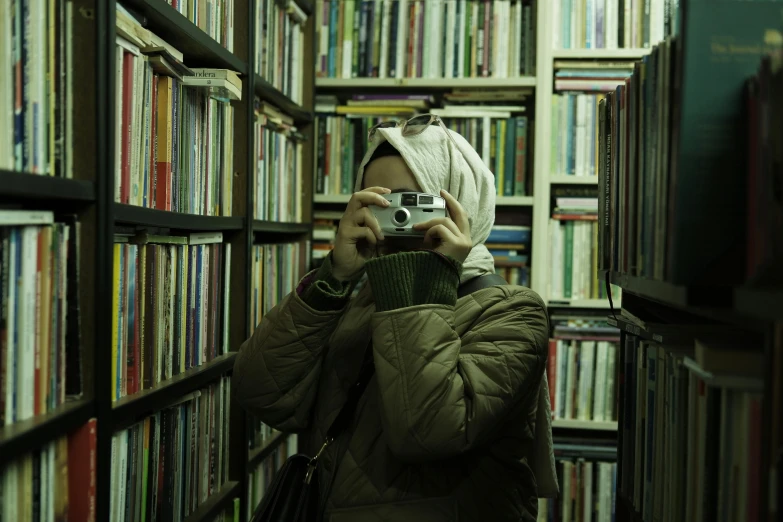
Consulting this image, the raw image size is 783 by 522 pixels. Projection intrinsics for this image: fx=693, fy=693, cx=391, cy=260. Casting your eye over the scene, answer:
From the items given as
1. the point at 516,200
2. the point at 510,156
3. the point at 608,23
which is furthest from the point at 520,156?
the point at 608,23

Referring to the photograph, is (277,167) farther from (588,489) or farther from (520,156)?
(588,489)

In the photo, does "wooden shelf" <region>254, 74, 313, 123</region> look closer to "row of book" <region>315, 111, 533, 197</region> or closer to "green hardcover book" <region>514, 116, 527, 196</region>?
"row of book" <region>315, 111, 533, 197</region>

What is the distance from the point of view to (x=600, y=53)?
2.35 meters

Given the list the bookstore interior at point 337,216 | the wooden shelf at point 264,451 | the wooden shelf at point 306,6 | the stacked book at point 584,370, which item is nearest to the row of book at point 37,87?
the bookstore interior at point 337,216

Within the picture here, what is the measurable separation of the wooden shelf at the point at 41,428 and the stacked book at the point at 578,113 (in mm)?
1785

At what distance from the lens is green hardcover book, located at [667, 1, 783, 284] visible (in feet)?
2.22

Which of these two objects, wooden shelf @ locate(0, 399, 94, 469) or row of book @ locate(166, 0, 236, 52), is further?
row of book @ locate(166, 0, 236, 52)

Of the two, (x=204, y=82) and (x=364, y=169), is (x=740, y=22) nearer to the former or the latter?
(x=364, y=169)

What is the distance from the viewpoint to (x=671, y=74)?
748 mm

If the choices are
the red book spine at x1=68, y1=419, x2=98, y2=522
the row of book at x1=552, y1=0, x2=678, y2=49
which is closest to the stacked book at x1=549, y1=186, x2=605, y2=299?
the row of book at x1=552, y1=0, x2=678, y2=49

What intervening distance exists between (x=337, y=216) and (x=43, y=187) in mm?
1673

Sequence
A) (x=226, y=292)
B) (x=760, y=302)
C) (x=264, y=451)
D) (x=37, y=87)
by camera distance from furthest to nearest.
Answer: (x=264, y=451), (x=226, y=292), (x=37, y=87), (x=760, y=302)

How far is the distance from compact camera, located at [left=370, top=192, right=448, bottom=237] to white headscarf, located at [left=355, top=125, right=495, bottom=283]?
0.06 m

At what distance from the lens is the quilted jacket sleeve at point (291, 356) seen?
1194 millimetres
